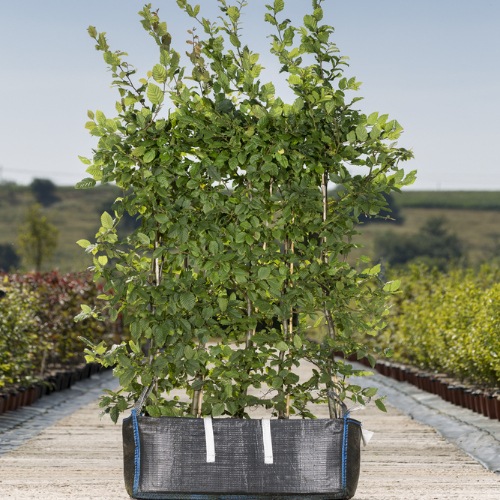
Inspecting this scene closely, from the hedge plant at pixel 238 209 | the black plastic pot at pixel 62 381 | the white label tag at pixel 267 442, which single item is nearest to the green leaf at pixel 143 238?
the hedge plant at pixel 238 209

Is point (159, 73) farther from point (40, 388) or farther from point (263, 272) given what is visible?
point (40, 388)

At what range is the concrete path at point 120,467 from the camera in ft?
10.0

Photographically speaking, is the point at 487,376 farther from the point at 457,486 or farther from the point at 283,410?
the point at 283,410

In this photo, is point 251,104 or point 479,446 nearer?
point 251,104

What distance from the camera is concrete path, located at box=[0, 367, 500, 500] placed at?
3055 mm

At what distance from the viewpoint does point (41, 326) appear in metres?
7.25

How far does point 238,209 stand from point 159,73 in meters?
0.74

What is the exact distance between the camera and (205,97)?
112 inches

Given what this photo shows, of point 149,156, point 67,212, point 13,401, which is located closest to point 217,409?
point 149,156

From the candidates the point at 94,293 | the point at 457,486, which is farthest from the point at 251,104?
the point at 94,293

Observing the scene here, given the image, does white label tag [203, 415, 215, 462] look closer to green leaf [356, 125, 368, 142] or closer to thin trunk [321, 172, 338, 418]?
thin trunk [321, 172, 338, 418]

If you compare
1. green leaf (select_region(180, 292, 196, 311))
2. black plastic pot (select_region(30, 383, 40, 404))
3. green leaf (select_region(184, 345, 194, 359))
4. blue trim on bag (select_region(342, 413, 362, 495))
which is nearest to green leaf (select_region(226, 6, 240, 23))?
green leaf (select_region(180, 292, 196, 311))

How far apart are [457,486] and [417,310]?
578 cm

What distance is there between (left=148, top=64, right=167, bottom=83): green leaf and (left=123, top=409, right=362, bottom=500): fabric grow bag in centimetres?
156
